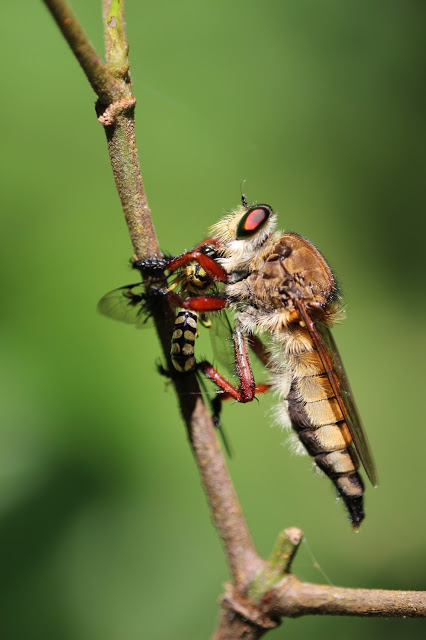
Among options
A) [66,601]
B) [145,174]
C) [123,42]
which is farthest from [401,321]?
[123,42]

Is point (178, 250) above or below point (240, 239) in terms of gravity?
above

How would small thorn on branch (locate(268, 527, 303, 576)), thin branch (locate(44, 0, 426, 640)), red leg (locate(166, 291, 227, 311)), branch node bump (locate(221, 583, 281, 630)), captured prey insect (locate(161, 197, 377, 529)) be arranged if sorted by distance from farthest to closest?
captured prey insect (locate(161, 197, 377, 529)) → red leg (locate(166, 291, 227, 311)) → branch node bump (locate(221, 583, 281, 630)) → small thorn on branch (locate(268, 527, 303, 576)) → thin branch (locate(44, 0, 426, 640))

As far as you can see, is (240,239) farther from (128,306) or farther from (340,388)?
(340,388)

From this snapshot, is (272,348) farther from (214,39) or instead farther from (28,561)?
(214,39)

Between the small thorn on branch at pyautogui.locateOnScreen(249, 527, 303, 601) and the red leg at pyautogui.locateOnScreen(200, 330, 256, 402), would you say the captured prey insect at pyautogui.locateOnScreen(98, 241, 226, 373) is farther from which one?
the small thorn on branch at pyautogui.locateOnScreen(249, 527, 303, 601)

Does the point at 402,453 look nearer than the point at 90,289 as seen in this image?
No

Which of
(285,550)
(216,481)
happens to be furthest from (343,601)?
(216,481)

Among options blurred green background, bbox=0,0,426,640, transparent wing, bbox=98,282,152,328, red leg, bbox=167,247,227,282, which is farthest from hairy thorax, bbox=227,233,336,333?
blurred green background, bbox=0,0,426,640
